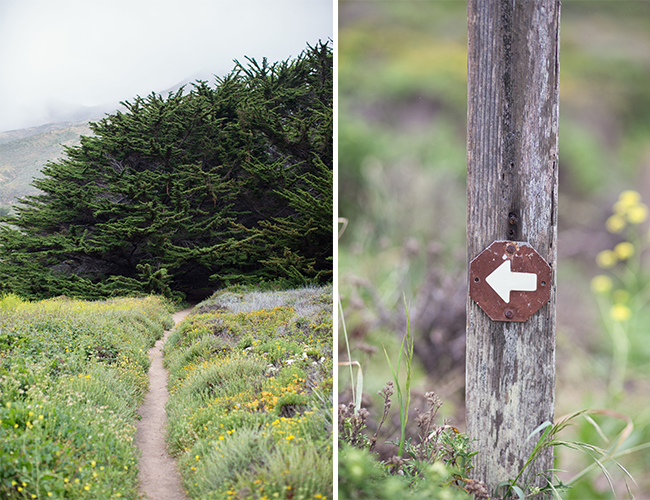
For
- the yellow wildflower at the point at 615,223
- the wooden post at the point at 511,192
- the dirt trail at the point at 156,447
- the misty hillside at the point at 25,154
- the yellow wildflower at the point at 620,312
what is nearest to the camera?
the wooden post at the point at 511,192

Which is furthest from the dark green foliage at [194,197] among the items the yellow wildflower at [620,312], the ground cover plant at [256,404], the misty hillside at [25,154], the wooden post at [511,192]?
the wooden post at [511,192]

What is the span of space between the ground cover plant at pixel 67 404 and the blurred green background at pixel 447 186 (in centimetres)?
130

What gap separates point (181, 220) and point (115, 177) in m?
1.64

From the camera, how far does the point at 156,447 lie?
8.30 feet

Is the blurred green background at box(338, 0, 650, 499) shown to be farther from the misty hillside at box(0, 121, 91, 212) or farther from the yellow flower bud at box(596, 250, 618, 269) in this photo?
the misty hillside at box(0, 121, 91, 212)

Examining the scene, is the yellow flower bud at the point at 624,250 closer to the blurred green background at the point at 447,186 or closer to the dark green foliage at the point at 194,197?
the blurred green background at the point at 447,186

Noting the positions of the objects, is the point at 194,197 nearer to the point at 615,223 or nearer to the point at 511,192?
the point at 615,223

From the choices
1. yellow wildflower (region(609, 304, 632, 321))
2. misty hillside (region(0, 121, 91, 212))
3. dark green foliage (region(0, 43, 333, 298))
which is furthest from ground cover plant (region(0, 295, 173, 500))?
dark green foliage (region(0, 43, 333, 298))

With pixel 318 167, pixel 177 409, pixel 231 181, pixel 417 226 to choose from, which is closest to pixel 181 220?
pixel 231 181

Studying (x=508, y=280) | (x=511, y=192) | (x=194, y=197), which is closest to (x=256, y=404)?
(x=508, y=280)

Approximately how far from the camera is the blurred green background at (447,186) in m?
2.04

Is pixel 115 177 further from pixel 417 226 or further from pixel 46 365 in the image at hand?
pixel 417 226

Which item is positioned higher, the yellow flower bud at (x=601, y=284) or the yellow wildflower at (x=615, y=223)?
the yellow wildflower at (x=615, y=223)

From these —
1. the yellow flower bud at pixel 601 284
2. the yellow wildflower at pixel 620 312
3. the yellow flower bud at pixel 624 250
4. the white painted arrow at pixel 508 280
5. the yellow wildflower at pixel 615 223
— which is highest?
the yellow wildflower at pixel 615 223
